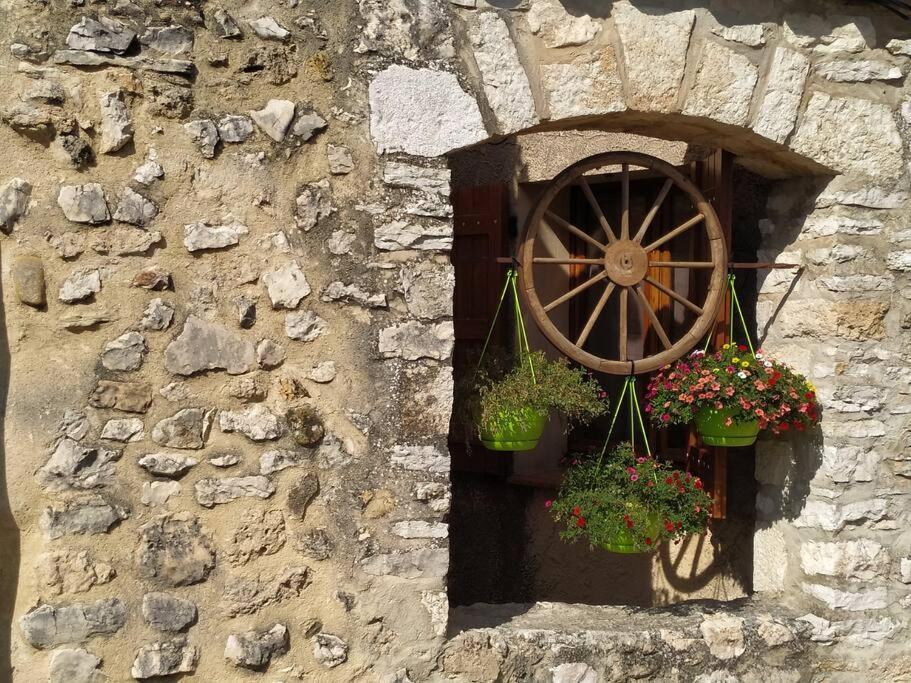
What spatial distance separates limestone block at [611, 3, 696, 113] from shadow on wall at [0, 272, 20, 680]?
218cm

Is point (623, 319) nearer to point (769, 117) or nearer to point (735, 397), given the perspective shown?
point (735, 397)

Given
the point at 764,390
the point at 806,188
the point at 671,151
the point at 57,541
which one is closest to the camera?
the point at 57,541

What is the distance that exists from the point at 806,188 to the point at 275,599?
8.48ft

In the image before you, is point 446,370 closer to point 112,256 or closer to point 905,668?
point 112,256

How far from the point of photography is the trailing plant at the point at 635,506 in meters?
3.13

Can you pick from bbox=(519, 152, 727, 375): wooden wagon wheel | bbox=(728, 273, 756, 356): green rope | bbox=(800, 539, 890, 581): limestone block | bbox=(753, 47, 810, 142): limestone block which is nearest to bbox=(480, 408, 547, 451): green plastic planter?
bbox=(519, 152, 727, 375): wooden wagon wheel

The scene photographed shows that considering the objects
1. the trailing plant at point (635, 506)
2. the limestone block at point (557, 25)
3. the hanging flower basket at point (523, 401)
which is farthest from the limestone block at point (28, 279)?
the trailing plant at point (635, 506)

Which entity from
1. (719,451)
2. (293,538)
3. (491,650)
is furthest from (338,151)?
(719,451)

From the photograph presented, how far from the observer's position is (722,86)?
3025mm

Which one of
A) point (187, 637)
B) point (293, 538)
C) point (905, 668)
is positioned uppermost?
point (293, 538)

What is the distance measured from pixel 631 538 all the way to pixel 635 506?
12 centimetres

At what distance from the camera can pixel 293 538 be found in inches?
105

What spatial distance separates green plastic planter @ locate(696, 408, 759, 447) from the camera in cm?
323

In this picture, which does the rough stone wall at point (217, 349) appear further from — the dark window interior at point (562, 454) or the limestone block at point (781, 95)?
the limestone block at point (781, 95)
